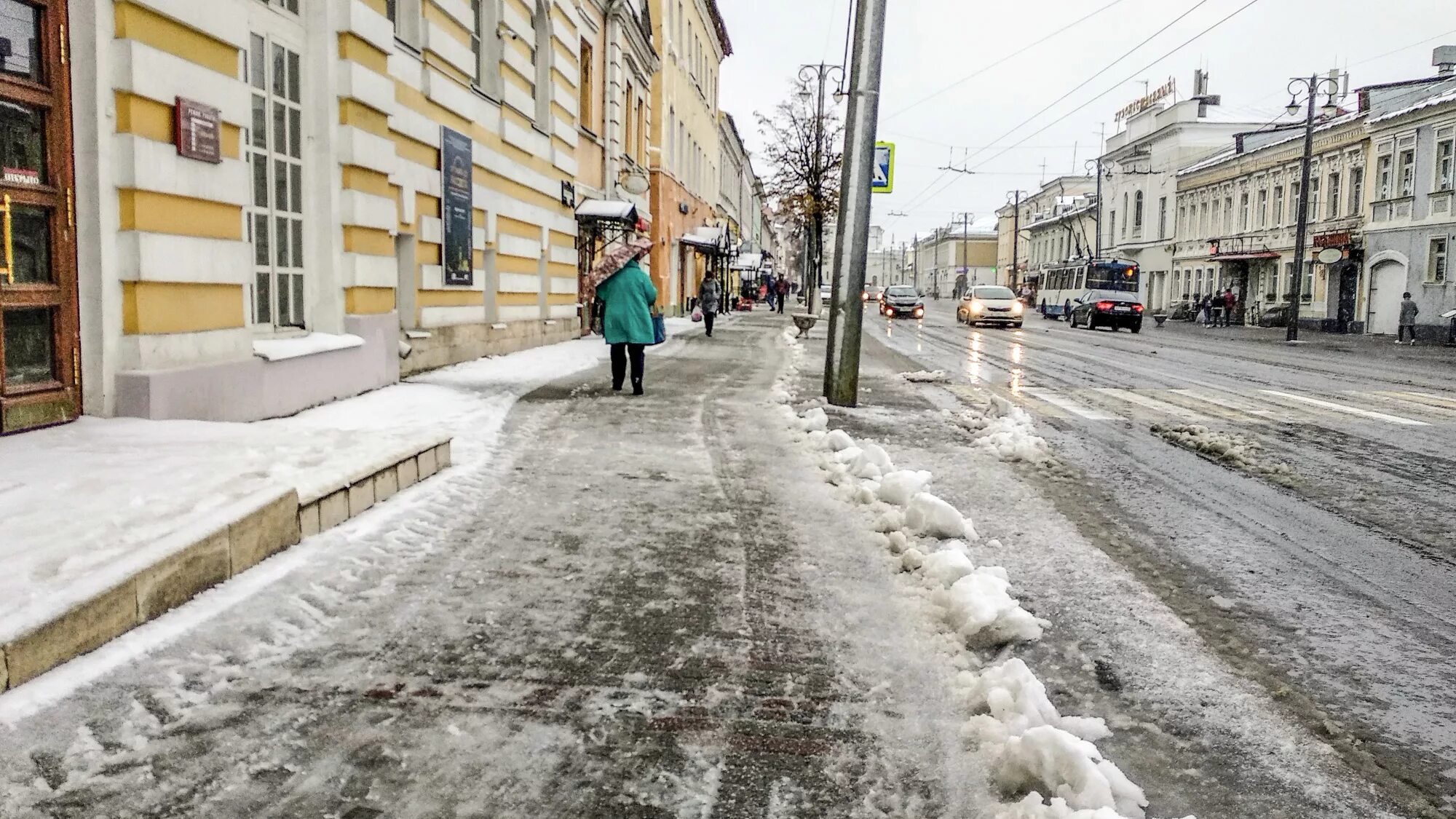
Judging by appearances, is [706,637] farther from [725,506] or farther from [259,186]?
[259,186]

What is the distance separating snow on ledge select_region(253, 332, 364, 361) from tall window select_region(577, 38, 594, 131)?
11424mm

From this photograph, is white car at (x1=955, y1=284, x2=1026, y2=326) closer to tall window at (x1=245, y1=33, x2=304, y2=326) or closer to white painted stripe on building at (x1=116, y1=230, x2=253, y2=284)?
tall window at (x1=245, y1=33, x2=304, y2=326)

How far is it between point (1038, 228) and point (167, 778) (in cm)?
9547

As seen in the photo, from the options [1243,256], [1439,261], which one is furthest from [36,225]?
[1243,256]

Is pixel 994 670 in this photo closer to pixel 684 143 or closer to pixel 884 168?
pixel 884 168

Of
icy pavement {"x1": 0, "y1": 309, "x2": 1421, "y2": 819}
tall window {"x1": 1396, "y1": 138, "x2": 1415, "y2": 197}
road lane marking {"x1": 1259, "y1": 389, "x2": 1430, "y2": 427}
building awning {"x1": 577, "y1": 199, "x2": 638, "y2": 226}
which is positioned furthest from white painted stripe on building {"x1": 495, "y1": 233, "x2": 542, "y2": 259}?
tall window {"x1": 1396, "y1": 138, "x2": 1415, "y2": 197}

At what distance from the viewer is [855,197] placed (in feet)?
32.8

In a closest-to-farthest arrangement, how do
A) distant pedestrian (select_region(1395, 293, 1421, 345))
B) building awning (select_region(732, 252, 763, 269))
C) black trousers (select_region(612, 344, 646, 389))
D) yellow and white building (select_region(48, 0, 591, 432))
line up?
yellow and white building (select_region(48, 0, 591, 432))
black trousers (select_region(612, 344, 646, 389))
distant pedestrian (select_region(1395, 293, 1421, 345))
building awning (select_region(732, 252, 763, 269))

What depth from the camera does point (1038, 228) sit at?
91.9 metres

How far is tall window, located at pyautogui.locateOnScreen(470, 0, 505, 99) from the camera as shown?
13.9 m

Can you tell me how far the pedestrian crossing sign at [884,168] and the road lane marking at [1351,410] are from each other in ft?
17.8

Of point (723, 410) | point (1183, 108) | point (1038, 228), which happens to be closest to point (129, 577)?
point (723, 410)

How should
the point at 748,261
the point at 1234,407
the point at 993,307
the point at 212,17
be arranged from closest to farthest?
1. the point at 212,17
2. the point at 1234,407
3. the point at 993,307
4. the point at 748,261

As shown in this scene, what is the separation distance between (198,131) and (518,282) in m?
8.85
